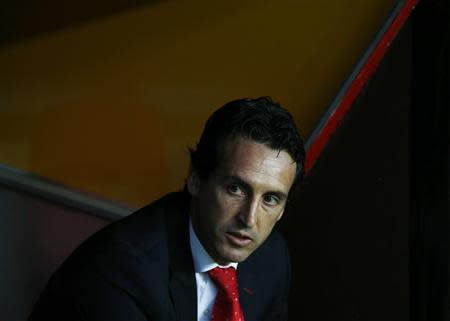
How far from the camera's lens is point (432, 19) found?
6.91 feet

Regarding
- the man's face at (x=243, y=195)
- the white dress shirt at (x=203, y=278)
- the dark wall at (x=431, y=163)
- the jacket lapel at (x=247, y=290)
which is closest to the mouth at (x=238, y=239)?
the man's face at (x=243, y=195)

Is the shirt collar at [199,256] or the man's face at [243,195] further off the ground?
the man's face at [243,195]

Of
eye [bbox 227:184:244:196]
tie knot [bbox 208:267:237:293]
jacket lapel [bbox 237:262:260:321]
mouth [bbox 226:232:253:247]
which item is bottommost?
jacket lapel [bbox 237:262:260:321]

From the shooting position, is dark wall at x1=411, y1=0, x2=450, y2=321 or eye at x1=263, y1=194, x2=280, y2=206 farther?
dark wall at x1=411, y1=0, x2=450, y2=321

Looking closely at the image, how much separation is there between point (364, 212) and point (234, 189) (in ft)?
2.81

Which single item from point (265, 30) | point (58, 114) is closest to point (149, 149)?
point (58, 114)

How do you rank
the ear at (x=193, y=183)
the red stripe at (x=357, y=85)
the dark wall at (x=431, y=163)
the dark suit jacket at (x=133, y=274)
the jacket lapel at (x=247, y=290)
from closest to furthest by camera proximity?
the dark suit jacket at (x=133, y=274) → the ear at (x=193, y=183) → the jacket lapel at (x=247, y=290) → the dark wall at (x=431, y=163) → the red stripe at (x=357, y=85)

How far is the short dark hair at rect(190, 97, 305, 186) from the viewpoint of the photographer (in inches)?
58.9

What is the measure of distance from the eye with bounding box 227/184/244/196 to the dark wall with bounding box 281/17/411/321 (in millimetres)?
800

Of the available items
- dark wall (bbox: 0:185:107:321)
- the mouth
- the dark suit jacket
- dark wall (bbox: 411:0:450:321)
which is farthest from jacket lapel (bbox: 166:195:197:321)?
dark wall (bbox: 411:0:450:321)

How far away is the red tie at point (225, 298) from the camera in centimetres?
162

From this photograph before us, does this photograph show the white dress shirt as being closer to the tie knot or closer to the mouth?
the tie knot

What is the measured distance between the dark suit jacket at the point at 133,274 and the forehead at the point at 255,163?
0.18 m

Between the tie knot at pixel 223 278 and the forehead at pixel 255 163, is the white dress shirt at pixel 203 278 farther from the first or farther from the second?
the forehead at pixel 255 163
